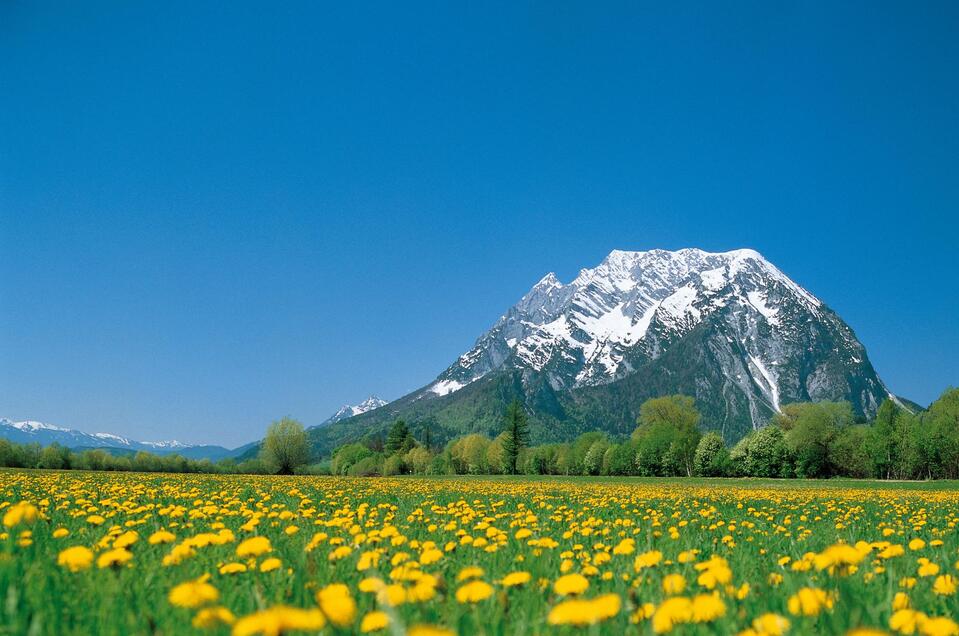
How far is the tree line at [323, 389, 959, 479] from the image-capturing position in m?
82.2

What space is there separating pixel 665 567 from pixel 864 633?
10.5 feet

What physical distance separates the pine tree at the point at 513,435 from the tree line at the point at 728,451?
193 millimetres

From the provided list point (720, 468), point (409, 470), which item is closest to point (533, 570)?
point (720, 468)

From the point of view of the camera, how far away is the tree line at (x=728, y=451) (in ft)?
270

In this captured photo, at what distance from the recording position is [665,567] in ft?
15.5

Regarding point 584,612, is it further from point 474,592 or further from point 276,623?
point 276,623

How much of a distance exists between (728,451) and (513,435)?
3858 centimetres

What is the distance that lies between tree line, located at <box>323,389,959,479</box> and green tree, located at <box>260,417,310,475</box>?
11553 mm

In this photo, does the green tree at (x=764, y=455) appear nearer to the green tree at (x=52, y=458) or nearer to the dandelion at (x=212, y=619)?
the green tree at (x=52, y=458)

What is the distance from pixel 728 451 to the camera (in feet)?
313

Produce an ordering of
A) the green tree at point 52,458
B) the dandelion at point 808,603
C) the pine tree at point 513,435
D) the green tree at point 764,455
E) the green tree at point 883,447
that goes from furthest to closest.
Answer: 1. the pine tree at point 513,435
2. the green tree at point 764,455
3. the green tree at point 883,447
4. the green tree at point 52,458
5. the dandelion at point 808,603

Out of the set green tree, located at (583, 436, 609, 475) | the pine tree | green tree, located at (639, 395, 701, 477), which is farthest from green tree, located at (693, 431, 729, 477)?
the pine tree

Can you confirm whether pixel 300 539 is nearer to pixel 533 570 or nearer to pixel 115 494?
pixel 533 570

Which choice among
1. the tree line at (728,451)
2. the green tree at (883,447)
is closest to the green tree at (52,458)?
the tree line at (728,451)
